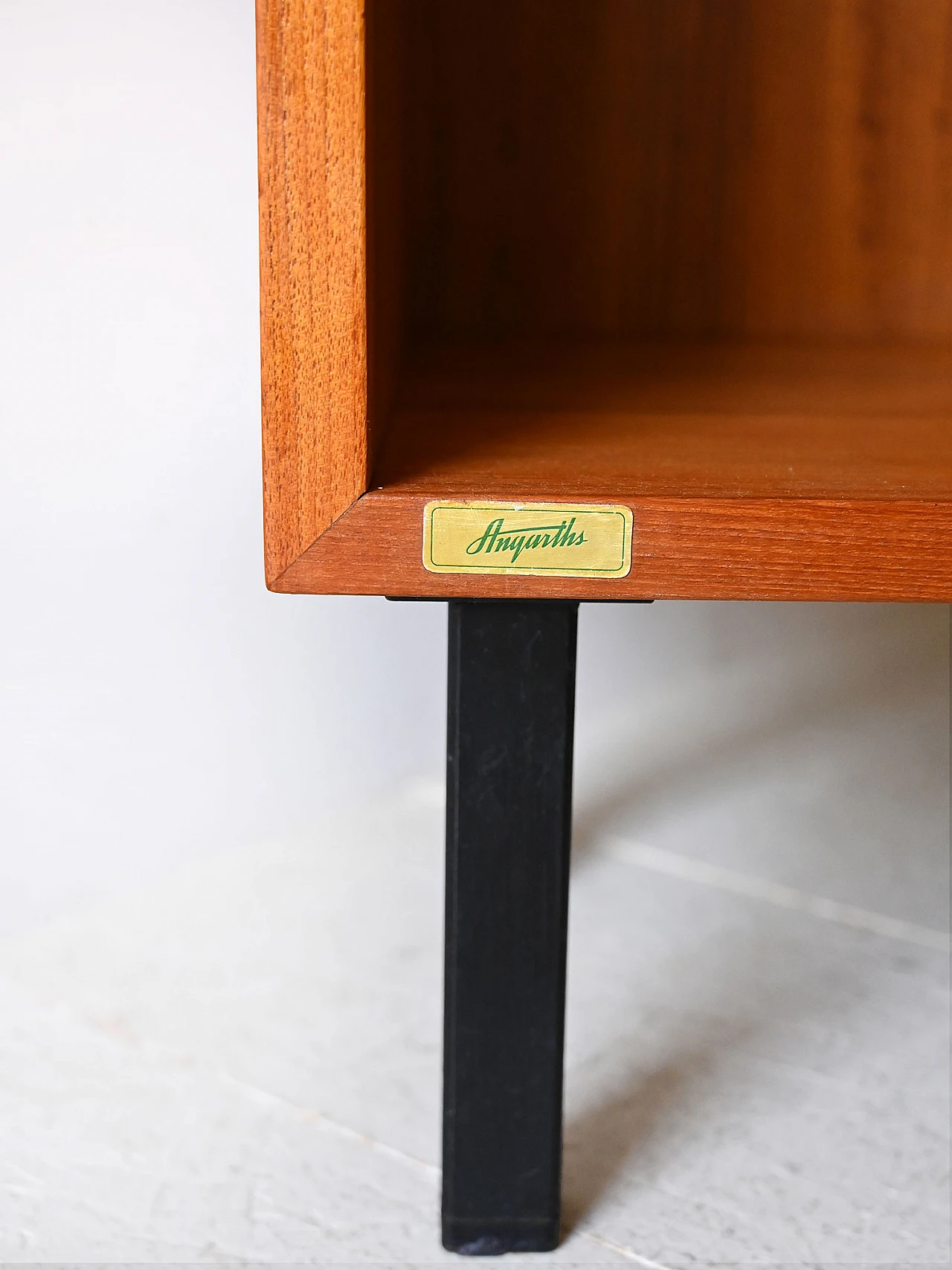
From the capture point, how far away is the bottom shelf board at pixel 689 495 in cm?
49

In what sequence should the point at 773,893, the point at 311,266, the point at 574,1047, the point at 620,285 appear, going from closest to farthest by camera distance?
1. the point at 311,266
2. the point at 574,1047
3. the point at 620,285
4. the point at 773,893

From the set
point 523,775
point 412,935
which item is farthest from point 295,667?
point 523,775

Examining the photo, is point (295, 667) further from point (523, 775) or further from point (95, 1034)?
point (523, 775)

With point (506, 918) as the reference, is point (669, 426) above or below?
above

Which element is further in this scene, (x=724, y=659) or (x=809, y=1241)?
(x=724, y=659)

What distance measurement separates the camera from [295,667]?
1351 mm

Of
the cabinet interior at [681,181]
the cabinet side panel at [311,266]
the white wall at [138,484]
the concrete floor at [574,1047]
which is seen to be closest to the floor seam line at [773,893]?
the concrete floor at [574,1047]

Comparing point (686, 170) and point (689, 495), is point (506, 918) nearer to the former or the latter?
point (689, 495)

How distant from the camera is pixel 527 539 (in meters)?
0.50

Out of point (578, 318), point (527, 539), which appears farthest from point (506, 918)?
point (578, 318)

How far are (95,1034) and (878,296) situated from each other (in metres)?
0.78

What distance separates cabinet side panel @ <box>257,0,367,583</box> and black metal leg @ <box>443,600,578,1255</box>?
0.42 feet

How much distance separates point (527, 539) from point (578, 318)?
1.83ft

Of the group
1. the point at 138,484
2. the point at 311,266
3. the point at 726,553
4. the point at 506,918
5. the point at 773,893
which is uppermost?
the point at 311,266
